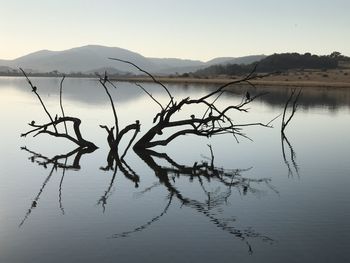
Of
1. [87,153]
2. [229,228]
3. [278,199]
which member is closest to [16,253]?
[229,228]

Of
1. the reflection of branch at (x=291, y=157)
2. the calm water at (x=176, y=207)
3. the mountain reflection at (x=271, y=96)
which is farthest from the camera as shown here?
the mountain reflection at (x=271, y=96)

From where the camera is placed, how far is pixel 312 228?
1539cm

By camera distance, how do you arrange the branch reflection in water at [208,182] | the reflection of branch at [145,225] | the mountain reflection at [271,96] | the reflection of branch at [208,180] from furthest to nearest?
the mountain reflection at [271,96]
the reflection of branch at [208,180]
the branch reflection in water at [208,182]
the reflection of branch at [145,225]

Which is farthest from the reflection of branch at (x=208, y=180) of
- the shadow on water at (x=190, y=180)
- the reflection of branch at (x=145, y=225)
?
the reflection of branch at (x=145, y=225)

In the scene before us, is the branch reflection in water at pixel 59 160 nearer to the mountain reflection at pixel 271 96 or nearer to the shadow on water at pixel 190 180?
the shadow on water at pixel 190 180

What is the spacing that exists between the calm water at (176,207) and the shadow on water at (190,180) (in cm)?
5

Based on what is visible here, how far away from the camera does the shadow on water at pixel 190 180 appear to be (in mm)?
15695

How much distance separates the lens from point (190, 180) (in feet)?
72.6

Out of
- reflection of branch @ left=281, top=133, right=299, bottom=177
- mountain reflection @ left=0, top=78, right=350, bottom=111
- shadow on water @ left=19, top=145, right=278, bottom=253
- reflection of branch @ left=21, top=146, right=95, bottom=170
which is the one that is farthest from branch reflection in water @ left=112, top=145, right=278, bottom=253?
mountain reflection @ left=0, top=78, right=350, bottom=111

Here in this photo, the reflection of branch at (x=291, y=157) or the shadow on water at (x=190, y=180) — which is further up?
the shadow on water at (x=190, y=180)

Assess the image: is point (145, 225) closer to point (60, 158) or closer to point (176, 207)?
point (176, 207)

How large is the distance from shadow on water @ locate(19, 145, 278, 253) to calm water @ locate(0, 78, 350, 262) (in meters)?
0.05

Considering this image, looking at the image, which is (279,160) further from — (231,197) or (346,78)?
(346,78)

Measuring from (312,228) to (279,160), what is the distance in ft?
40.7
